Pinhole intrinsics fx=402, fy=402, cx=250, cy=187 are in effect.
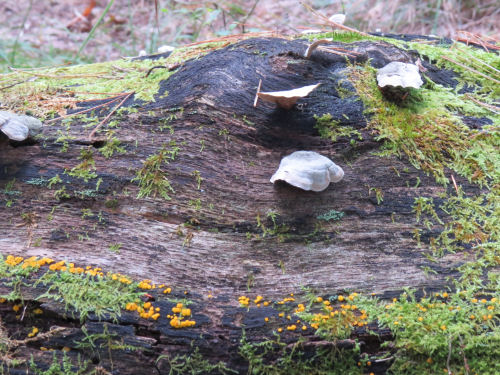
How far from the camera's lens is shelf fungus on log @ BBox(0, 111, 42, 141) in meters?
2.60

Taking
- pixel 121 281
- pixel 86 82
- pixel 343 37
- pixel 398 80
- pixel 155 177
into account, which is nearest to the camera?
pixel 121 281

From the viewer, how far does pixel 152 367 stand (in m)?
2.01

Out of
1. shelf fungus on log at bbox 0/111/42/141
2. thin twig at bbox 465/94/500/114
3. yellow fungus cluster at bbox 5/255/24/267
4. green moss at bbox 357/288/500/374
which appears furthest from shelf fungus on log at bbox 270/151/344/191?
shelf fungus on log at bbox 0/111/42/141

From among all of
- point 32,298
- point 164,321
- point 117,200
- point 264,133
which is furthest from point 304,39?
point 32,298

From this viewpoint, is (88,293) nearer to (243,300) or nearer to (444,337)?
(243,300)

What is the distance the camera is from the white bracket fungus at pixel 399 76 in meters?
2.91

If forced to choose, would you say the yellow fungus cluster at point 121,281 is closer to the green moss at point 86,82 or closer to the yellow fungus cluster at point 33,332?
the yellow fungus cluster at point 33,332

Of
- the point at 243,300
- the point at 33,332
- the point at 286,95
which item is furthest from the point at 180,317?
the point at 286,95

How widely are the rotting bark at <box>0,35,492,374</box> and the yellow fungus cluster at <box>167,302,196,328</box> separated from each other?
0.12 ft

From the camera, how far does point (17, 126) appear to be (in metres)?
2.66

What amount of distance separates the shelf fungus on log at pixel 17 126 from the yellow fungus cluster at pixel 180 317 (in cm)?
156

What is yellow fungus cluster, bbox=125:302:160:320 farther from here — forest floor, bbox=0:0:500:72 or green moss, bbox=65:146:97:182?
forest floor, bbox=0:0:500:72

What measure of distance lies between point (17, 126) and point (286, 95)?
1.80m

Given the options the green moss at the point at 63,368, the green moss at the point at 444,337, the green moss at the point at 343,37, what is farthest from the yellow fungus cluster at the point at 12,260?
the green moss at the point at 343,37
